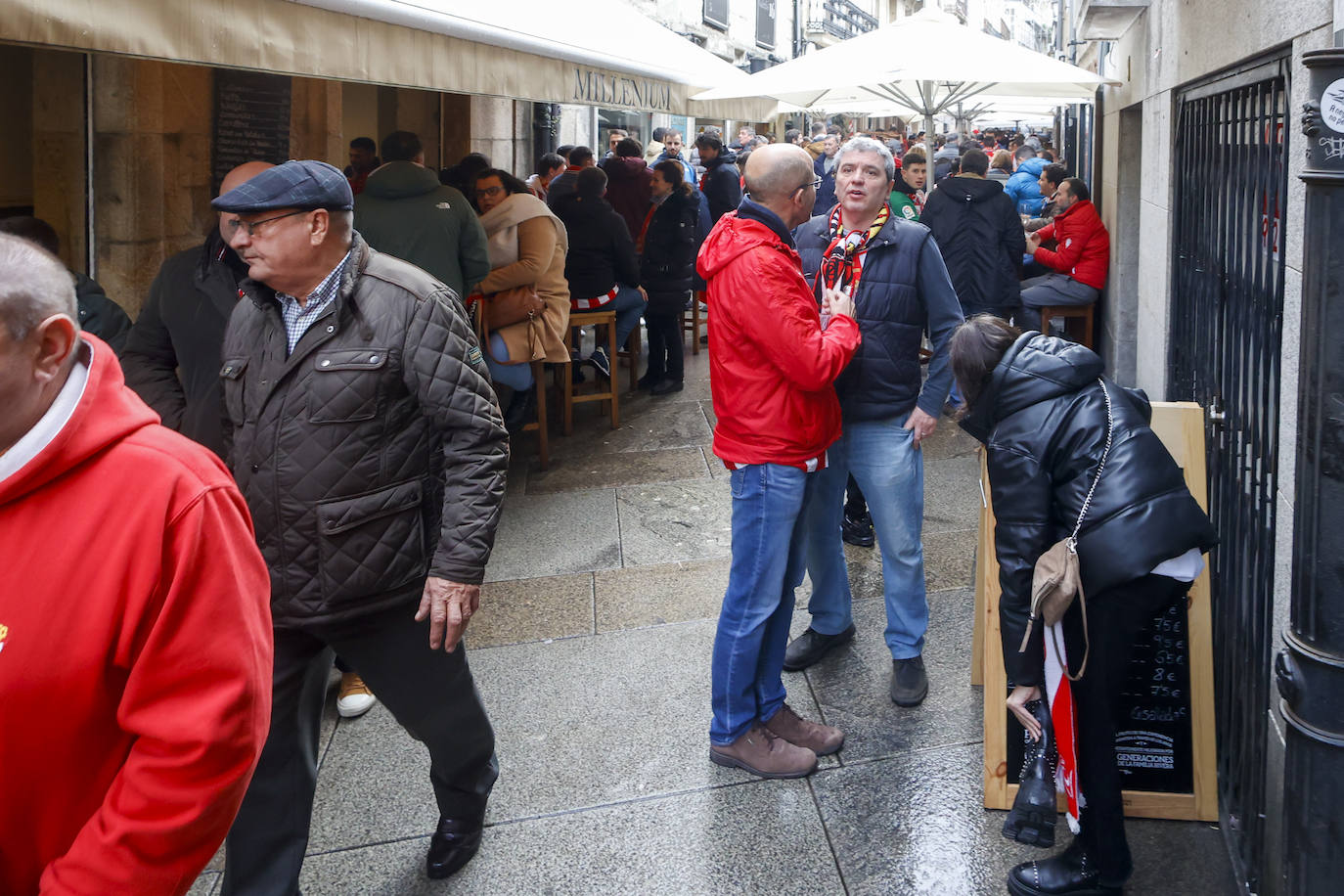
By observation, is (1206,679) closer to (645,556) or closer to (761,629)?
(761,629)

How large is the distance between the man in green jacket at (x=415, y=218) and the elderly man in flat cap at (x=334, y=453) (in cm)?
305

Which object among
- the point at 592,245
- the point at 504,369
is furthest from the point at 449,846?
the point at 592,245

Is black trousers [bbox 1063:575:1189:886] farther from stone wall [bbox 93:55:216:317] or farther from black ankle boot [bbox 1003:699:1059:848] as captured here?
stone wall [bbox 93:55:216:317]

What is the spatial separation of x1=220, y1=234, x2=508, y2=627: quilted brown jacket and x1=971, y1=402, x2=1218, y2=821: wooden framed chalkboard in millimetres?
1669

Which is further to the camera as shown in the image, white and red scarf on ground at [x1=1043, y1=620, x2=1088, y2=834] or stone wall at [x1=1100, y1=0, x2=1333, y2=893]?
white and red scarf on ground at [x1=1043, y1=620, x2=1088, y2=834]

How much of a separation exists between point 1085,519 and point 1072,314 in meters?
6.67

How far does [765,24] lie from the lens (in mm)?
34781

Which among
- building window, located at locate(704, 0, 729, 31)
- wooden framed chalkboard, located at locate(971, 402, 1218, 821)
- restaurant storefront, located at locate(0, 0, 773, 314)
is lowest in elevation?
wooden framed chalkboard, located at locate(971, 402, 1218, 821)

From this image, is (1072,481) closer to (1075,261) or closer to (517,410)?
(517,410)

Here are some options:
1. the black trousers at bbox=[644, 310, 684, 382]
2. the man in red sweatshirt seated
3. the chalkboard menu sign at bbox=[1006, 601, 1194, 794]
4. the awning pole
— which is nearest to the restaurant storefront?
the awning pole

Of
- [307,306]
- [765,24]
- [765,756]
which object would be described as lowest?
[765,756]

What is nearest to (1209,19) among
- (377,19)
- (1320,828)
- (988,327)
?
(988,327)

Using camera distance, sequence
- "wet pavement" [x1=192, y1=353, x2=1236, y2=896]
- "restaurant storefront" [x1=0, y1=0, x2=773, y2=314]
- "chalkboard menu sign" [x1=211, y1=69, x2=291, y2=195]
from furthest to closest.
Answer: "chalkboard menu sign" [x1=211, y1=69, x2=291, y2=195]
"restaurant storefront" [x1=0, y1=0, x2=773, y2=314]
"wet pavement" [x1=192, y1=353, x2=1236, y2=896]

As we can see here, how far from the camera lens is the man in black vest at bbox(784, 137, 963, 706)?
4145 millimetres
